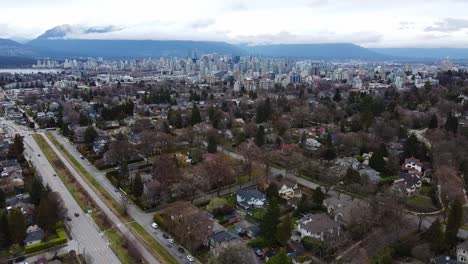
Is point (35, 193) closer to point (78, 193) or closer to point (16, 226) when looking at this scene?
point (78, 193)

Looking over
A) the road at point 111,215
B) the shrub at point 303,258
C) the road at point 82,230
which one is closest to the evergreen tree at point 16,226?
the road at point 82,230

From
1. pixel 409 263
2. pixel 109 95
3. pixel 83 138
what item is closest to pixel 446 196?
pixel 409 263

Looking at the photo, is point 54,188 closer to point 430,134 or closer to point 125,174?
point 125,174

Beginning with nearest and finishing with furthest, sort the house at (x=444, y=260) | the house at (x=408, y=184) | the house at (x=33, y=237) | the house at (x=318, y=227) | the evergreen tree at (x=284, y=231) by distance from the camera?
1. the house at (x=444, y=260)
2. the evergreen tree at (x=284, y=231)
3. the house at (x=33, y=237)
4. the house at (x=318, y=227)
5. the house at (x=408, y=184)

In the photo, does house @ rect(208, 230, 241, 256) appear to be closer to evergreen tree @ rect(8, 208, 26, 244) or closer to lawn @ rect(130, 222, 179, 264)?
lawn @ rect(130, 222, 179, 264)

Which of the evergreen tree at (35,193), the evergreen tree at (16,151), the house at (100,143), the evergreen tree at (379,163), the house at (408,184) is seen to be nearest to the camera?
the evergreen tree at (35,193)

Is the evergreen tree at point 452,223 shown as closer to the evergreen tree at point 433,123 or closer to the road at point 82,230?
the road at point 82,230
